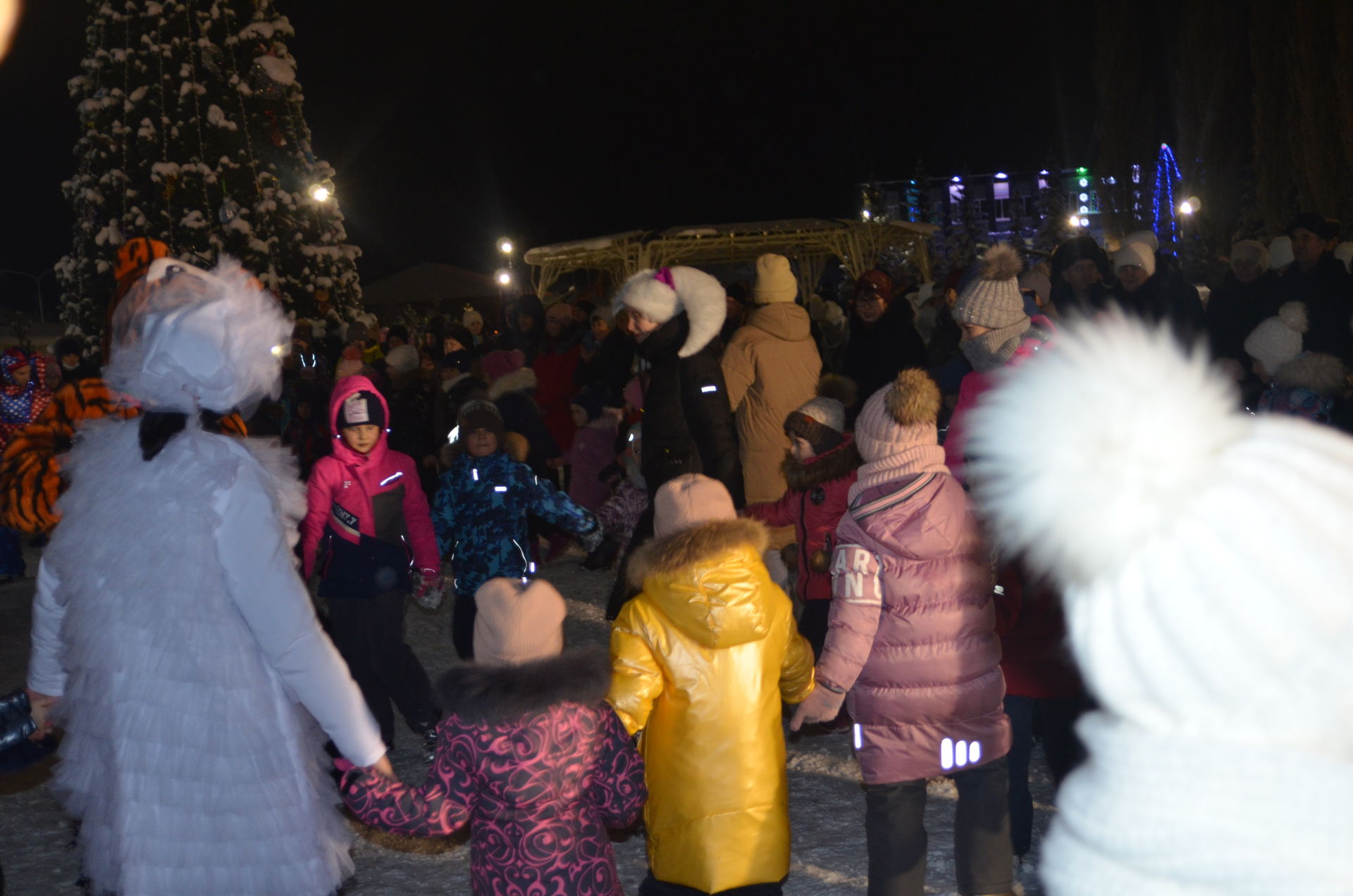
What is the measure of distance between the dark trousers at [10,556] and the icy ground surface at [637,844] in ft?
18.8

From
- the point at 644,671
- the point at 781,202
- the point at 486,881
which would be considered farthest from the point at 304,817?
the point at 781,202

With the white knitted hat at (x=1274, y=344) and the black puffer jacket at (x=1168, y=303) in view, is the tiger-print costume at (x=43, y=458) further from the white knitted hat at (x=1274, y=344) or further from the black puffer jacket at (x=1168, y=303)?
the black puffer jacket at (x=1168, y=303)

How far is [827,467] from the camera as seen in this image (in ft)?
16.1

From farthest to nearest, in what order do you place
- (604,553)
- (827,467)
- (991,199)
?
1. (991,199)
2. (604,553)
3. (827,467)

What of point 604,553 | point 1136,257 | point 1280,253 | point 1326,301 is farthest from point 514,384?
point 1280,253

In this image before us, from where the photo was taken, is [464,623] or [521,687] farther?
[464,623]

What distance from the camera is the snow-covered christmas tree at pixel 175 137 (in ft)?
63.1

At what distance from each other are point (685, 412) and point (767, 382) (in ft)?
2.87

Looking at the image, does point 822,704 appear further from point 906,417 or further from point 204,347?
point 204,347

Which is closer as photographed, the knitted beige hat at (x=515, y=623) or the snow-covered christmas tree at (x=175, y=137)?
the knitted beige hat at (x=515, y=623)

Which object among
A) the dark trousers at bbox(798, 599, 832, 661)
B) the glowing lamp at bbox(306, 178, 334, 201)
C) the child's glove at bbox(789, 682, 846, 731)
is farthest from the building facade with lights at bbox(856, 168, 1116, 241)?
the child's glove at bbox(789, 682, 846, 731)

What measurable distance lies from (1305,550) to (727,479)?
4.51 m

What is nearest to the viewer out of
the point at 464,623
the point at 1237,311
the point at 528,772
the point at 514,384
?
the point at 528,772

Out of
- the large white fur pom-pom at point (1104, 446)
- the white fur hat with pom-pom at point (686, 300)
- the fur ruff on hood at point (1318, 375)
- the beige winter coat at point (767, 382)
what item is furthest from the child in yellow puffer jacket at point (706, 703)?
the fur ruff on hood at point (1318, 375)
